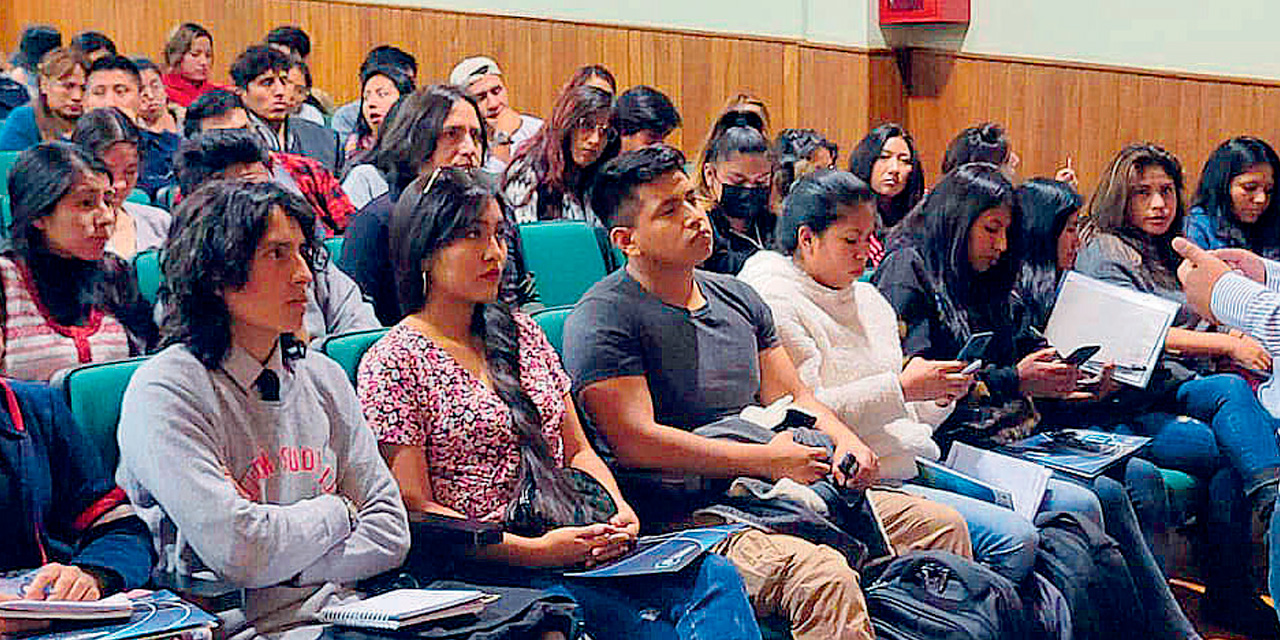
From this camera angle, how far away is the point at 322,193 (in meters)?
4.59

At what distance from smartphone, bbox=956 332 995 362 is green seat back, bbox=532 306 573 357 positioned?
0.92 meters

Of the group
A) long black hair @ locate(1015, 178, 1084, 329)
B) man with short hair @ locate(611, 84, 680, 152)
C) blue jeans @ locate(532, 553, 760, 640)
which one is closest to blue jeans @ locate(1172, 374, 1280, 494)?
long black hair @ locate(1015, 178, 1084, 329)

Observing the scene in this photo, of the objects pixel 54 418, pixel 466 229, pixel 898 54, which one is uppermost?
pixel 898 54

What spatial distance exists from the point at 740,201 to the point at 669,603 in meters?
1.86

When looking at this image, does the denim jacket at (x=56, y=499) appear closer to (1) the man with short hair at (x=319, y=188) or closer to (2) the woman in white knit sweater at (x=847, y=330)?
(2) the woman in white knit sweater at (x=847, y=330)

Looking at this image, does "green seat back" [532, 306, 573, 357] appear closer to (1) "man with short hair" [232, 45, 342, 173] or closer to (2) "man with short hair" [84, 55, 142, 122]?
(2) "man with short hair" [84, 55, 142, 122]

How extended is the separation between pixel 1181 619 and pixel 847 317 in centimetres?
95

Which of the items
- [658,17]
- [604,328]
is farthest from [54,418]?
[658,17]

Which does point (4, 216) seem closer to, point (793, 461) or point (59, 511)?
point (59, 511)

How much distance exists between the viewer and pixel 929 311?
3.75 m

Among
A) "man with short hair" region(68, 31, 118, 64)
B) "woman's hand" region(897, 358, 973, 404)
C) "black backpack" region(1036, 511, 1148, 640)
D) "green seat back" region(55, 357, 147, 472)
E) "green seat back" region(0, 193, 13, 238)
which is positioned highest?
"man with short hair" region(68, 31, 118, 64)

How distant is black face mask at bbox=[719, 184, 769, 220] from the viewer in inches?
173

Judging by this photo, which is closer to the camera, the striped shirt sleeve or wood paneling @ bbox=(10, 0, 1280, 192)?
the striped shirt sleeve

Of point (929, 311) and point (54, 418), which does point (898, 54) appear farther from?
point (54, 418)
